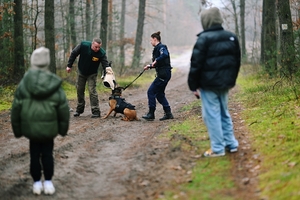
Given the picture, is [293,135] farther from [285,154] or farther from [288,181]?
[288,181]

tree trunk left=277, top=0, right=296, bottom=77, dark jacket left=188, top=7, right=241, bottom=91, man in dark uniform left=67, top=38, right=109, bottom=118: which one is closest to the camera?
dark jacket left=188, top=7, right=241, bottom=91

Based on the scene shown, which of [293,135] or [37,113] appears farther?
[293,135]

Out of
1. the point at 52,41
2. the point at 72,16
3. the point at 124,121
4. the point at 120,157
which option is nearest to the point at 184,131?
the point at 120,157

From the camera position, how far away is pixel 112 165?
6863 mm

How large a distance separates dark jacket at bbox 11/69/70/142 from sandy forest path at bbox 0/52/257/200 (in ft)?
3.06

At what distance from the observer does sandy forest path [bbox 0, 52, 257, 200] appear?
561 cm

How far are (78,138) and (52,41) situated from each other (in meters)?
9.19

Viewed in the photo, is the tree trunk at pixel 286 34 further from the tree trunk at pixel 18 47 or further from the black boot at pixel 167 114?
the tree trunk at pixel 18 47

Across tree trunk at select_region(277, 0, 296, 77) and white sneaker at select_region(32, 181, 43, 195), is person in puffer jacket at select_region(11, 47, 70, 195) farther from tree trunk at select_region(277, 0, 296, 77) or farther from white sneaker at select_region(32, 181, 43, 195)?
tree trunk at select_region(277, 0, 296, 77)

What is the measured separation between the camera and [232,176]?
5738 mm

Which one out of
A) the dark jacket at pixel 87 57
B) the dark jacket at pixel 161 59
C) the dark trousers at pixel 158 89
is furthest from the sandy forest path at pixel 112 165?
the dark jacket at pixel 87 57

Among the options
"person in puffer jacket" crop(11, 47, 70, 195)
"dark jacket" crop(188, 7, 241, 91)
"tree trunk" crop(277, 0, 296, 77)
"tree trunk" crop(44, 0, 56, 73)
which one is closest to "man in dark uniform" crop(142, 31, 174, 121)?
"dark jacket" crop(188, 7, 241, 91)

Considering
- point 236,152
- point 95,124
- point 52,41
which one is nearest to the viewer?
point 236,152

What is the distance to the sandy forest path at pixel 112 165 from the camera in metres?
5.61
